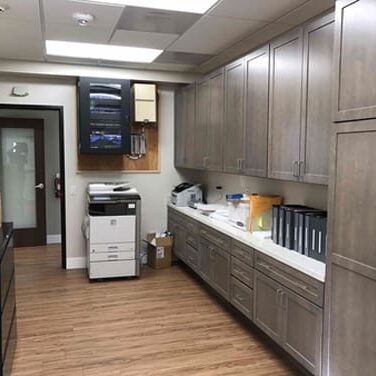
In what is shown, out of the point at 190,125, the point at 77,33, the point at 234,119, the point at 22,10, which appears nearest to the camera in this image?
the point at 22,10

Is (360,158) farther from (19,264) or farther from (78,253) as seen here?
(19,264)

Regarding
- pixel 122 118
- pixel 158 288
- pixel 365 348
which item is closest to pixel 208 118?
pixel 122 118

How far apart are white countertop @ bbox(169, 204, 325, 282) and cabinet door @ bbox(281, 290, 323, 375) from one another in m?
0.19

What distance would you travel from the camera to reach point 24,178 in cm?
646

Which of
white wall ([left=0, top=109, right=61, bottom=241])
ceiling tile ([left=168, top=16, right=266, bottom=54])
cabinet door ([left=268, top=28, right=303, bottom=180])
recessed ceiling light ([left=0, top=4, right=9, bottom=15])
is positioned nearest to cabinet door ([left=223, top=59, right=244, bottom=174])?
ceiling tile ([left=168, top=16, right=266, bottom=54])

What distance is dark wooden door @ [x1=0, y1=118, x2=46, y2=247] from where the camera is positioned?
6336mm

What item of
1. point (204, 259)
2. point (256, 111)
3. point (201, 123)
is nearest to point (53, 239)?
point (204, 259)

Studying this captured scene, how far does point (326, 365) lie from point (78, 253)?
3.81 meters

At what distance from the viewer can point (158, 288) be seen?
460 cm

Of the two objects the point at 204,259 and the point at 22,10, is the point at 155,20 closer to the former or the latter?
the point at 22,10

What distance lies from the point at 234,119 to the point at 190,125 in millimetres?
1268

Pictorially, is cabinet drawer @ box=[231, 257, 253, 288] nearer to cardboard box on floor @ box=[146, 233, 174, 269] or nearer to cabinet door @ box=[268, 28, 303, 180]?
cabinet door @ box=[268, 28, 303, 180]

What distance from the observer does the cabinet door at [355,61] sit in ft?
6.42

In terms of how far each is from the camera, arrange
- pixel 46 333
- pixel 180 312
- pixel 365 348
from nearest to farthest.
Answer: pixel 365 348 < pixel 46 333 < pixel 180 312
